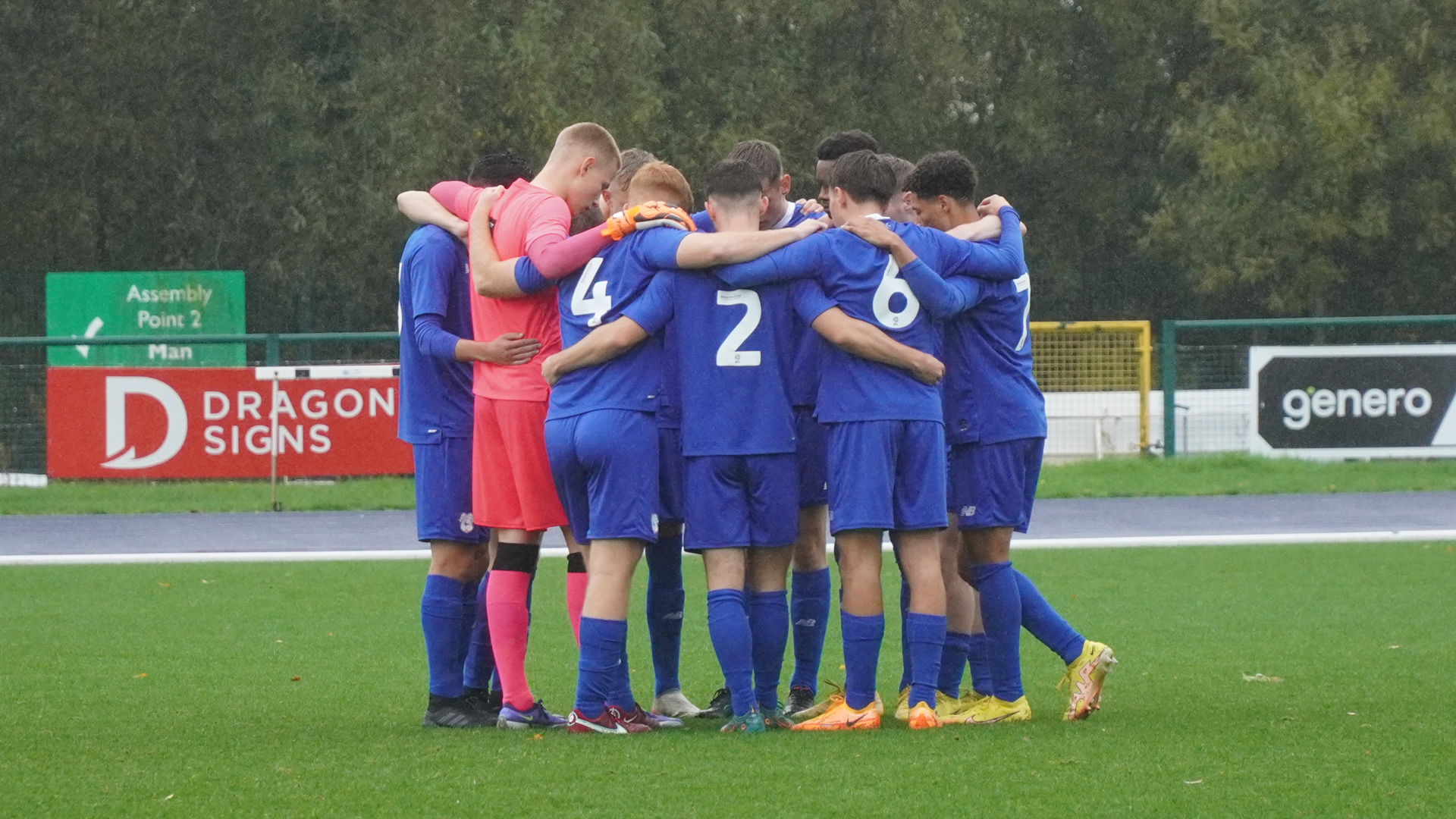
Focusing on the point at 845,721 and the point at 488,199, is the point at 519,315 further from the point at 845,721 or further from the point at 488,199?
the point at 845,721

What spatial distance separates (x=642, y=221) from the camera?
5676 mm

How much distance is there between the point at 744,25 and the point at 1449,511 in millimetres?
17577

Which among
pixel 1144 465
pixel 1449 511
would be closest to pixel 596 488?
pixel 1449 511

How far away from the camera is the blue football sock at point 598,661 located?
5680 mm

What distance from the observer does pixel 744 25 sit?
29.0 m

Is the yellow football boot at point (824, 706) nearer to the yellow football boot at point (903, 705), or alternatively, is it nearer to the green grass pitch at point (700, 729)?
the yellow football boot at point (903, 705)

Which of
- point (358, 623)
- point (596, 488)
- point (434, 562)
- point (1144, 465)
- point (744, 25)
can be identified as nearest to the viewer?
point (596, 488)

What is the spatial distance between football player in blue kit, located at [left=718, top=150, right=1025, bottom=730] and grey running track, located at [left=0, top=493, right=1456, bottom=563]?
6.56 m

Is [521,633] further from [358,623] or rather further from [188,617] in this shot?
[188,617]

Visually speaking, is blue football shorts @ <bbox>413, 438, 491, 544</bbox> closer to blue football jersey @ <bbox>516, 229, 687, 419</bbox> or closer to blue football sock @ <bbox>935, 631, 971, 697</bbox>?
blue football jersey @ <bbox>516, 229, 687, 419</bbox>

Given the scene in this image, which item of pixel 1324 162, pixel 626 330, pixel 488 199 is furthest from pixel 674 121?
pixel 626 330

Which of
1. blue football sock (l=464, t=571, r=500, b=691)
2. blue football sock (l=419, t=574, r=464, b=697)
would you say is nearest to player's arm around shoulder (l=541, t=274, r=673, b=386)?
blue football sock (l=419, t=574, r=464, b=697)

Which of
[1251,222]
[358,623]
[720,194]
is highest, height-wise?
[1251,222]

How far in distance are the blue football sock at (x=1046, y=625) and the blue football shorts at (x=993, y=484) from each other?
31 centimetres
